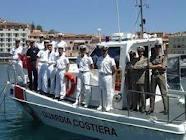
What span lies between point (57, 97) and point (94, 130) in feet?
6.56

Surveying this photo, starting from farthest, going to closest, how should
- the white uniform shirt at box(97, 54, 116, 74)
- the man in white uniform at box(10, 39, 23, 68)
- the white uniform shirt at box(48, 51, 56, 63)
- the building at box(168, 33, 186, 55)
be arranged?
1. the building at box(168, 33, 186, 55)
2. the man in white uniform at box(10, 39, 23, 68)
3. the white uniform shirt at box(48, 51, 56, 63)
4. the white uniform shirt at box(97, 54, 116, 74)

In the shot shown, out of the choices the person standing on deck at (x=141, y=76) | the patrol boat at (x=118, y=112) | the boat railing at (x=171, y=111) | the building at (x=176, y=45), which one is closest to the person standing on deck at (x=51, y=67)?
the patrol boat at (x=118, y=112)

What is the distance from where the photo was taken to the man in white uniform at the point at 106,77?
11586 millimetres

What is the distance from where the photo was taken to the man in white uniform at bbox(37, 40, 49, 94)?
14055 mm

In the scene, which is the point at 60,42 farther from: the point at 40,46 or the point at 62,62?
the point at 40,46

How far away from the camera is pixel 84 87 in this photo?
1251cm

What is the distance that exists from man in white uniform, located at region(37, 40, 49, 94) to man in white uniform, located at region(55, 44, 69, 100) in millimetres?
742

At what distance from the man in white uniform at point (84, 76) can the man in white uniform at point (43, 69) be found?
5.98 feet

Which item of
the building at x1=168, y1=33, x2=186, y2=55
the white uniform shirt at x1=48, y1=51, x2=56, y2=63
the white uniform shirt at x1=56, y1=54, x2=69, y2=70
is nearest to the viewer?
the white uniform shirt at x1=56, y1=54, x2=69, y2=70

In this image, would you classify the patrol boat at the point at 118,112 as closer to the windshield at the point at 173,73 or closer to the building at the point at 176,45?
the windshield at the point at 173,73

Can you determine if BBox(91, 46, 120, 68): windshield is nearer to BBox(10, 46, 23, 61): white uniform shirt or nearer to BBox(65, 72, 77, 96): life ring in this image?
BBox(65, 72, 77, 96): life ring

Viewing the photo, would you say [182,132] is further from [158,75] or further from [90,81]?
[90,81]

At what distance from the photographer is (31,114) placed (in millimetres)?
14984

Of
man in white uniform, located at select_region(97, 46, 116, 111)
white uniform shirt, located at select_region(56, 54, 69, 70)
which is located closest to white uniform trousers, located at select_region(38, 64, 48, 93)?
white uniform shirt, located at select_region(56, 54, 69, 70)
